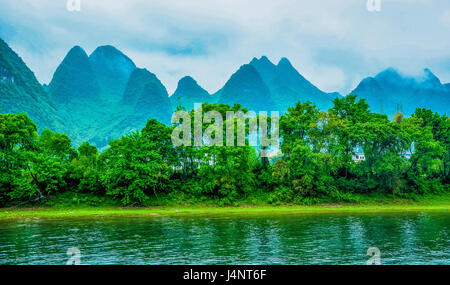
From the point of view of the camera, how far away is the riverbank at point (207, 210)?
34597mm

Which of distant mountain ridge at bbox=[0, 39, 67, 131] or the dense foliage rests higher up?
distant mountain ridge at bbox=[0, 39, 67, 131]

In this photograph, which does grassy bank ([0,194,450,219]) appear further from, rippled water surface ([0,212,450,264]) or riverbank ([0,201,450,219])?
rippled water surface ([0,212,450,264])

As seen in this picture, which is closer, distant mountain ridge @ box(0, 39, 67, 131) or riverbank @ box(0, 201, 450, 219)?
riverbank @ box(0, 201, 450, 219)

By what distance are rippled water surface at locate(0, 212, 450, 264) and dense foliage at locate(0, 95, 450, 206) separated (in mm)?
11209

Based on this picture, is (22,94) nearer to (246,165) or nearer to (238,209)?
(246,165)

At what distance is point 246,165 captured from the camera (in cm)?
4291

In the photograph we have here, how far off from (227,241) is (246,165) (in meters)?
23.6

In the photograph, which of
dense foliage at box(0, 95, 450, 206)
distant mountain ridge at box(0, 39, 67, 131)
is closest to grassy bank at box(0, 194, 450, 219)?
dense foliage at box(0, 95, 450, 206)

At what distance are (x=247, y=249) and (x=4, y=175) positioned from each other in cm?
3231

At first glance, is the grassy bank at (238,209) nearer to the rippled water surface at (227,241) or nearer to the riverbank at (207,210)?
the riverbank at (207,210)

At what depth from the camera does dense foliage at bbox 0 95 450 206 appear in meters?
38.5

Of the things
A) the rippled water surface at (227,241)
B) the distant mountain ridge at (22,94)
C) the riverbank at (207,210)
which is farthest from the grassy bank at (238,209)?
the distant mountain ridge at (22,94)
